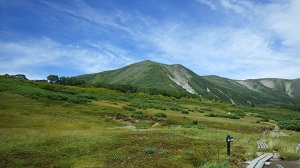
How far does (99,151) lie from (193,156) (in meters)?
8.72

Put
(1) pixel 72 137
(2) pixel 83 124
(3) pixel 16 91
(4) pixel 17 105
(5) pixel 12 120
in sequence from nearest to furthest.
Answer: (1) pixel 72 137
(5) pixel 12 120
(2) pixel 83 124
(4) pixel 17 105
(3) pixel 16 91

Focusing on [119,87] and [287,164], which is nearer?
[287,164]

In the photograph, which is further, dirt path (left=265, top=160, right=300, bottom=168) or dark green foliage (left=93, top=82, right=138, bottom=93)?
dark green foliage (left=93, top=82, right=138, bottom=93)

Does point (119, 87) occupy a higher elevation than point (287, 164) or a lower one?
higher

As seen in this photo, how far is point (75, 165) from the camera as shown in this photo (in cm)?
1981

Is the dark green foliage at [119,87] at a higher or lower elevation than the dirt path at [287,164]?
higher

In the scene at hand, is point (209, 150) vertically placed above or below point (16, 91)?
below

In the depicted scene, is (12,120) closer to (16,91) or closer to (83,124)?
(83,124)

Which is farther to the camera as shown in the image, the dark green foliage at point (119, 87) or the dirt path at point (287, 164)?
the dark green foliage at point (119, 87)

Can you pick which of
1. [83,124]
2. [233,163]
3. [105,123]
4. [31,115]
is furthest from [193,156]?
[31,115]

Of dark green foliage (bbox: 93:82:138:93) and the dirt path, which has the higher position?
dark green foliage (bbox: 93:82:138:93)

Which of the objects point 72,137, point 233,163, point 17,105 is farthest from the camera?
point 17,105

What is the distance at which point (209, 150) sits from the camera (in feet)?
80.8

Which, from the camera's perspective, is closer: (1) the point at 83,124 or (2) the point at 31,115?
(1) the point at 83,124
